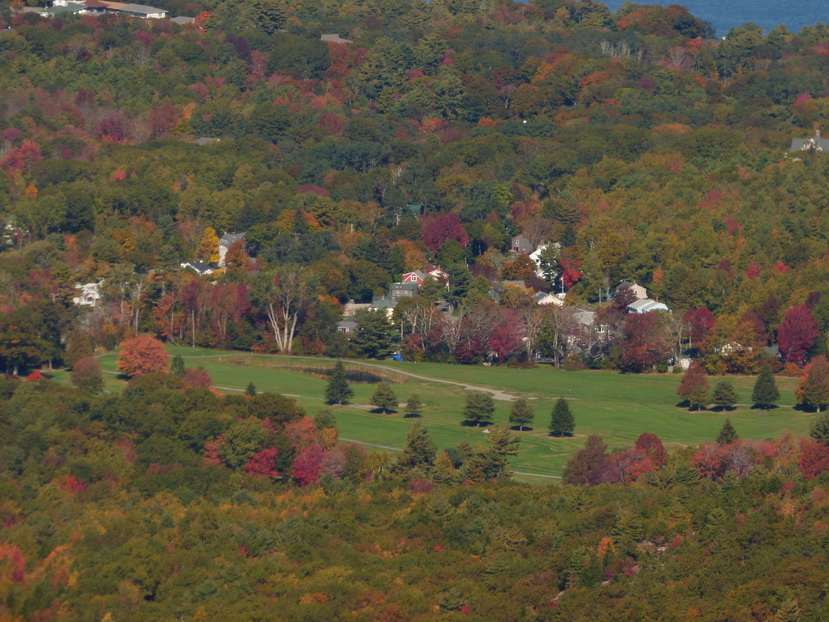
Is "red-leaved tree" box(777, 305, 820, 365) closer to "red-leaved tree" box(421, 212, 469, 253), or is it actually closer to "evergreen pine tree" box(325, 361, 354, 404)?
"evergreen pine tree" box(325, 361, 354, 404)

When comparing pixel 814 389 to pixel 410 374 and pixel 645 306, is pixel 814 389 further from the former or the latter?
pixel 410 374

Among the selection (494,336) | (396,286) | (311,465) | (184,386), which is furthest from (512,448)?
(396,286)

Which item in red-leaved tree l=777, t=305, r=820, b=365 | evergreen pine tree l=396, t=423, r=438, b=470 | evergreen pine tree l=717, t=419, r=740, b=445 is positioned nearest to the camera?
evergreen pine tree l=396, t=423, r=438, b=470

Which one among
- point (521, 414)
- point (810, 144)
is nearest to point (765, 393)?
point (521, 414)

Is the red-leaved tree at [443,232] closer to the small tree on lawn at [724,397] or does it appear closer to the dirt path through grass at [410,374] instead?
the dirt path through grass at [410,374]

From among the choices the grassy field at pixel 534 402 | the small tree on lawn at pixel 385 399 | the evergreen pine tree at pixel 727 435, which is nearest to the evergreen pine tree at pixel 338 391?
the grassy field at pixel 534 402

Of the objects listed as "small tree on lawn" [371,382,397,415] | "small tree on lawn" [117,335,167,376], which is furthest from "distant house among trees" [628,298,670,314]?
"small tree on lawn" [117,335,167,376]
